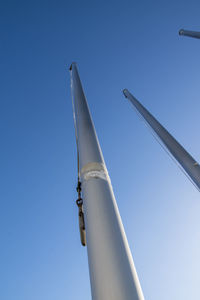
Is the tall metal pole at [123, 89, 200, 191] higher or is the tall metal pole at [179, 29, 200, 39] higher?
the tall metal pole at [179, 29, 200, 39]

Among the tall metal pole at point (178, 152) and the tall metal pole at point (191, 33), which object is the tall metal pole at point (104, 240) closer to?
the tall metal pole at point (178, 152)

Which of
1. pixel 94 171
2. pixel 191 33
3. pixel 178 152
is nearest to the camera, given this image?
pixel 94 171

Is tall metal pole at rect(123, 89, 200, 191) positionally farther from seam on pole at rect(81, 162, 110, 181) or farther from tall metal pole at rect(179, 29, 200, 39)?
tall metal pole at rect(179, 29, 200, 39)

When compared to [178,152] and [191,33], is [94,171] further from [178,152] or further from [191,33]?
[191,33]

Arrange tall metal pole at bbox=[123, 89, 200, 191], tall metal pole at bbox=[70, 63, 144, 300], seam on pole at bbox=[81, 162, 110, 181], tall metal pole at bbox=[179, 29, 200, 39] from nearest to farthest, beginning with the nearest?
tall metal pole at bbox=[70, 63, 144, 300]
seam on pole at bbox=[81, 162, 110, 181]
tall metal pole at bbox=[123, 89, 200, 191]
tall metal pole at bbox=[179, 29, 200, 39]

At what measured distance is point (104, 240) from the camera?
1.66 m

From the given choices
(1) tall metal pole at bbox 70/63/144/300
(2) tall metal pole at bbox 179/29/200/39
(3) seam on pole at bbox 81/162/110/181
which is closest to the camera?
(1) tall metal pole at bbox 70/63/144/300

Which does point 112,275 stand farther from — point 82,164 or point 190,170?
point 190,170

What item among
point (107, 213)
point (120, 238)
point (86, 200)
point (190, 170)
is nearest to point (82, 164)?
point (86, 200)

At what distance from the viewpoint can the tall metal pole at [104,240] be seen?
4.64 feet

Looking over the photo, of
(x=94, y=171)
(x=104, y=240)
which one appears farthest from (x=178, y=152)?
(x=104, y=240)

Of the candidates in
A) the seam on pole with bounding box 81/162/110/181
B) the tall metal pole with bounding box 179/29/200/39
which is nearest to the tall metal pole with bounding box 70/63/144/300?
the seam on pole with bounding box 81/162/110/181

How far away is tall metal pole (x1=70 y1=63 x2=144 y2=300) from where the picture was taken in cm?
141

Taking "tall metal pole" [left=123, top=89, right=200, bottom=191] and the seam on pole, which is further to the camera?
"tall metal pole" [left=123, top=89, right=200, bottom=191]
